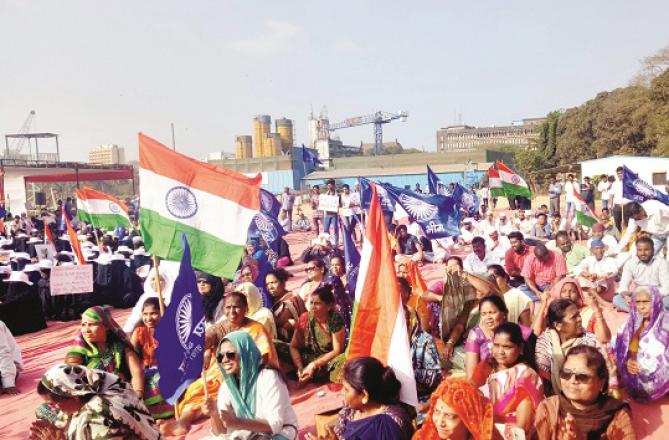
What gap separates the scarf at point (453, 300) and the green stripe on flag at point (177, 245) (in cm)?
193

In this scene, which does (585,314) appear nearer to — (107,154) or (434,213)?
(434,213)

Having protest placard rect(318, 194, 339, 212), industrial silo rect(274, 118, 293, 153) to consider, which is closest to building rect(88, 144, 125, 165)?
industrial silo rect(274, 118, 293, 153)

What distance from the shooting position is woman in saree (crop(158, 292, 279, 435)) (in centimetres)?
424

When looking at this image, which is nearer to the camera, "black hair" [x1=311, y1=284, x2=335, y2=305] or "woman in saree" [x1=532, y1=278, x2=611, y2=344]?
"woman in saree" [x1=532, y1=278, x2=611, y2=344]

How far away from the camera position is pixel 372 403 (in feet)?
10.00

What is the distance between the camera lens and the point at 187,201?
4719mm

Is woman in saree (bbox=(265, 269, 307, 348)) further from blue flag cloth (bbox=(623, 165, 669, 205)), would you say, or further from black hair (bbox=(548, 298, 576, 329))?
blue flag cloth (bbox=(623, 165, 669, 205))

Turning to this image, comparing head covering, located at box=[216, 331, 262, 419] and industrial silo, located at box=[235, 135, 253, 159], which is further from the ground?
industrial silo, located at box=[235, 135, 253, 159]

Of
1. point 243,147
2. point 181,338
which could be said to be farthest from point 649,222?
point 243,147

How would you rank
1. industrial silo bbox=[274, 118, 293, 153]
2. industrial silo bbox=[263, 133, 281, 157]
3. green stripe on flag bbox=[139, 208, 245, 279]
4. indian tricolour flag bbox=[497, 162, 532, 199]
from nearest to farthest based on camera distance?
1. green stripe on flag bbox=[139, 208, 245, 279]
2. indian tricolour flag bbox=[497, 162, 532, 199]
3. industrial silo bbox=[263, 133, 281, 157]
4. industrial silo bbox=[274, 118, 293, 153]

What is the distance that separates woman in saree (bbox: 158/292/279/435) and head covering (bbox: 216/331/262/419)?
721 millimetres

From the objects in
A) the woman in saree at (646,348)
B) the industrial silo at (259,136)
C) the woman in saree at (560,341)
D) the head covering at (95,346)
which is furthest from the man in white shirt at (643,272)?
the industrial silo at (259,136)

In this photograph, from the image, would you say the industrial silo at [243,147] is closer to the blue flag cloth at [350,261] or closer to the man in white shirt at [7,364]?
the blue flag cloth at [350,261]

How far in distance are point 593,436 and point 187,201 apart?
3.46 m
